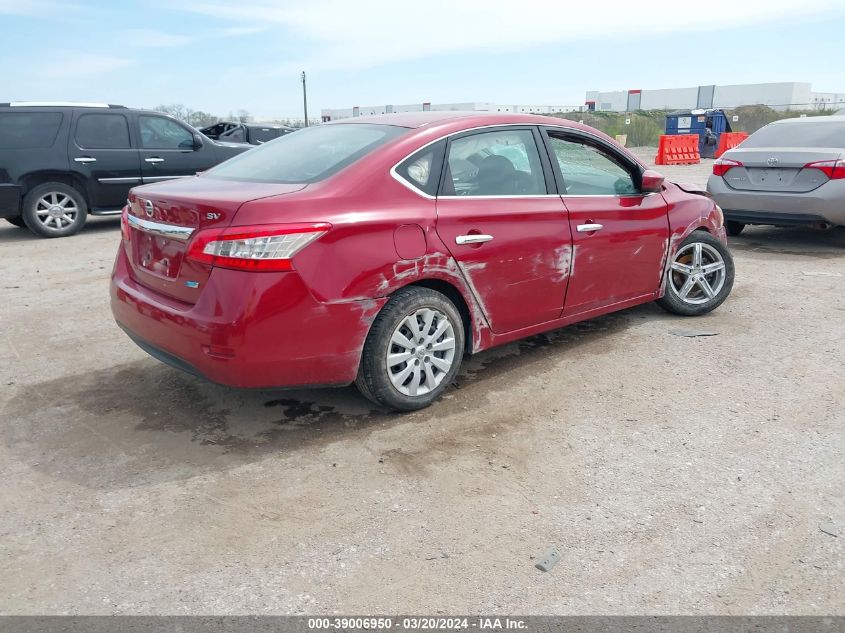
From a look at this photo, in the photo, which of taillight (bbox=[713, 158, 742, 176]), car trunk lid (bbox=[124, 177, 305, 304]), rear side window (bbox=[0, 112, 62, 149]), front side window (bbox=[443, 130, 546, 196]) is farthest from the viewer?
rear side window (bbox=[0, 112, 62, 149])

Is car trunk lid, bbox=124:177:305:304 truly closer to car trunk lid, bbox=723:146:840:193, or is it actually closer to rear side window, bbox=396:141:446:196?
rear side window, bbox=396:141:446:196

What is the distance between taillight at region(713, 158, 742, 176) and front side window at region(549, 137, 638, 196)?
4320mm

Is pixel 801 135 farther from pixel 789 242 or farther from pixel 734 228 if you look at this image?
pixel 734 228

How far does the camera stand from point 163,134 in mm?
11234

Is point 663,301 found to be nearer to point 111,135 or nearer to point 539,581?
point 539,581

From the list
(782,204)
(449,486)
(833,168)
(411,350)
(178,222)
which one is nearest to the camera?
(449,486)

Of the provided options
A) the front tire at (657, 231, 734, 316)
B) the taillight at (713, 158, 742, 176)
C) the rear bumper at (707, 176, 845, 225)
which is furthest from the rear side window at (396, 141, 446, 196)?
the taillight at (713, 158, 742, 176)

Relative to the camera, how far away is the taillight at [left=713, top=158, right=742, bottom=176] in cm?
875

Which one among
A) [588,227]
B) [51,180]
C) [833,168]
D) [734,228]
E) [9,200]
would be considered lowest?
[734,228]

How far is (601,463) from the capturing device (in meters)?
3.50

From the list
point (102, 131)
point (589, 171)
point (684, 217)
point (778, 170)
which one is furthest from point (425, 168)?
point (102, 131)

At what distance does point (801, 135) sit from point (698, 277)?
13.4ft

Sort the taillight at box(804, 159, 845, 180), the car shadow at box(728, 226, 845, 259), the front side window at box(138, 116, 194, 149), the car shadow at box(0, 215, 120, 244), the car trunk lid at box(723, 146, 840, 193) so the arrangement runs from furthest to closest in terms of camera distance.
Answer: the front side window at box(138, 116, 194, 149), the car shadow at box(0, 215, 120, 244), the car shadow at box(728, 226, 845, 259), the car trunk lid at box(723, 146, 840, 193), the taillight at box(804, 159, 845, 180)

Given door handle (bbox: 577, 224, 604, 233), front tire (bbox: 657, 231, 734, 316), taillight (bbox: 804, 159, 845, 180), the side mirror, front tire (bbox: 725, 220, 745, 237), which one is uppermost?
the side mirror
